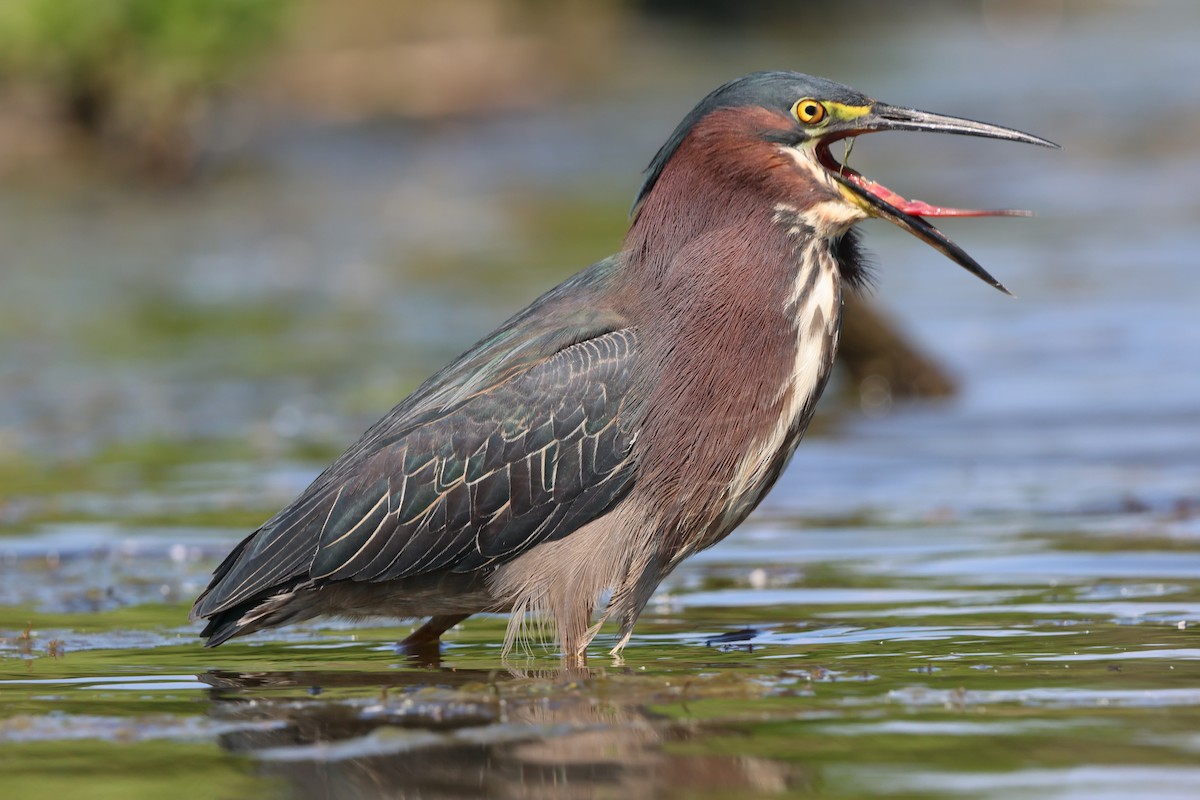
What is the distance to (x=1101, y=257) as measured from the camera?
59.2 ft

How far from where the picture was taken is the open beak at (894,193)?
232 inches

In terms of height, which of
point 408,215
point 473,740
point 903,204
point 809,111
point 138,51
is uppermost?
point 138,51

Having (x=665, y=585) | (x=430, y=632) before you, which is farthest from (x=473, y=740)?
(x=665, y=585)

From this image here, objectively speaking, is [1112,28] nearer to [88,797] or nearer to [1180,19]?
[1180,19]

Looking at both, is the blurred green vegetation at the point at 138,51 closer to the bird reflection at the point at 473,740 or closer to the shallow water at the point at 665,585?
the shallow water at the point at 665,585

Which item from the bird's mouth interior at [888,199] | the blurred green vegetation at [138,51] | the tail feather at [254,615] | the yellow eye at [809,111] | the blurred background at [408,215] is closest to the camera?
the bird's mouth interior at [888,199]

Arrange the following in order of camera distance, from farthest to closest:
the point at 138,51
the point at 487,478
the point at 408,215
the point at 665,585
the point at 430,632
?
the point at 408,215
the point at 138,51
the point at 665,585
the point at 430,632
the point at 487,478

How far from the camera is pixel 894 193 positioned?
236 inches

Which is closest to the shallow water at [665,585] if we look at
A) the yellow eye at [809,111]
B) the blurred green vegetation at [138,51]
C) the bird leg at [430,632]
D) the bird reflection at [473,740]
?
the bird reflection at [473,740]

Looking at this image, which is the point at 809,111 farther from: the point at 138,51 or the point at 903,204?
the point at 138,51

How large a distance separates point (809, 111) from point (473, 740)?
2.30 meters

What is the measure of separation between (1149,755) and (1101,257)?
14.2 metres

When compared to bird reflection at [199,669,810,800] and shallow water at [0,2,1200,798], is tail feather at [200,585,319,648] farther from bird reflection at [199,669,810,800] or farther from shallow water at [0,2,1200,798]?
bird reflection at [199,669,810,800]

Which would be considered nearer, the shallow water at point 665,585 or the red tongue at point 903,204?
the shallow water at point 665,585
